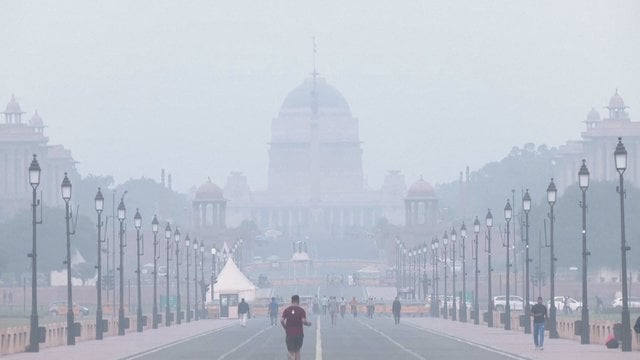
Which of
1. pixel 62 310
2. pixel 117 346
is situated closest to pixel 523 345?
pixel 117 346

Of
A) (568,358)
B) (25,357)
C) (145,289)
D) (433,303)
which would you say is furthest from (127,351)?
(145,289)

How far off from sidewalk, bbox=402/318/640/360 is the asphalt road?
2.77 feet

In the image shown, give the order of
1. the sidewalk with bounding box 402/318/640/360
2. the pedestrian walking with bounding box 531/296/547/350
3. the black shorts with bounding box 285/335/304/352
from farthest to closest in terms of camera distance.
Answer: the pedestrian walking with bounding box 531/296/547/350, the sidewalk with bounding box 402/318/640/360, the black shorts with bounding box 285/335/304/352

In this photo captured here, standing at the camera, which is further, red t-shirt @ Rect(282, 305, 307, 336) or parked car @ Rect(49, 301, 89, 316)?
parked car @ Rect(49, 301, 89, 316)

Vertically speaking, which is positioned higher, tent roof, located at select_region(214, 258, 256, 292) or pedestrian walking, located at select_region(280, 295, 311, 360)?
tent roof, located at select_region(214, 258, 256, 292)

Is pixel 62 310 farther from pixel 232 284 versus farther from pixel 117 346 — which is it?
pixel 117 346

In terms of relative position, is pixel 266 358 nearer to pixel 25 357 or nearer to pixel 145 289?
pixel 25 357

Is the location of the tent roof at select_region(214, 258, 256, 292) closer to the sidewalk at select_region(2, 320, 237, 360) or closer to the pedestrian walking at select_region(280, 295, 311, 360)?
the sidewalk at select_region(2, 320, 237, 360)

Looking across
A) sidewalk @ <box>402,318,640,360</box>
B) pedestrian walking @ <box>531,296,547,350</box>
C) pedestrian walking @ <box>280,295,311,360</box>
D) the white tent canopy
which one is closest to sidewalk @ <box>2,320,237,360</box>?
sidewalk @ <box>402,318,640,360</box>

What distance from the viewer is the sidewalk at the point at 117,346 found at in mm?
65312

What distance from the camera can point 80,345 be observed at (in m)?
75.8

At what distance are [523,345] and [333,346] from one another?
626 cm

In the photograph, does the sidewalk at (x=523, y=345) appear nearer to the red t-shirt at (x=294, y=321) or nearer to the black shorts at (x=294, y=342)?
the red t-shirt at (x=294, y=321)

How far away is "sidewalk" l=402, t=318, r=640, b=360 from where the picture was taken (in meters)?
63.9
